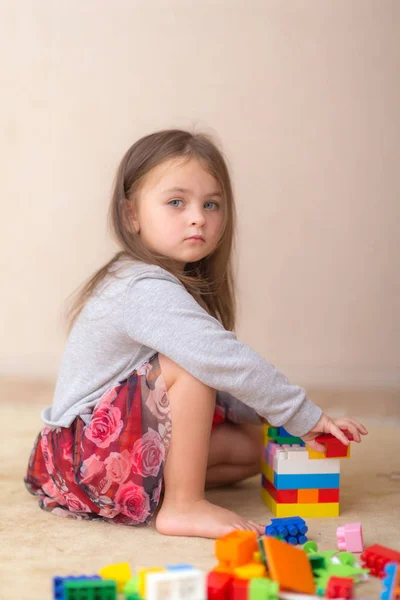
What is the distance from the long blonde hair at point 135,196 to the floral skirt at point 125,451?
0.19m

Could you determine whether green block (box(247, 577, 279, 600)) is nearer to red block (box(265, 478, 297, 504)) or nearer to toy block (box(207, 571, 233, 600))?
toy block (box(207, 571, 233, 600))

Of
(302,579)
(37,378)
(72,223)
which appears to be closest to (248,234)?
(72,223)

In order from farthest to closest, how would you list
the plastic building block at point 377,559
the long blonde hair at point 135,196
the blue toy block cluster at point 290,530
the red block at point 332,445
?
Answer: the long blonde hair at point 135,196
the red block at point 332,445
the blue toy block cluster at point 290,530
the plastic building block at point 377,559

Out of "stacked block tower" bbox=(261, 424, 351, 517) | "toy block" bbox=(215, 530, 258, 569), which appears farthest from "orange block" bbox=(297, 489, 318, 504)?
"toy block" bbox=(215, 530, 258, 569)

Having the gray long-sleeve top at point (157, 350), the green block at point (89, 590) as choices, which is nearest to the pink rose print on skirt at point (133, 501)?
the gray long-sleeve top at point (157, 350)

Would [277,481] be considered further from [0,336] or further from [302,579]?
[0,336]

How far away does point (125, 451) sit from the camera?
1.15m

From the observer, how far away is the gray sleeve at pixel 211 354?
3.66 feet

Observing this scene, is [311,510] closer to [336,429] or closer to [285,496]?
[285,496]

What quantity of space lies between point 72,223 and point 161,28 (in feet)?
1.89

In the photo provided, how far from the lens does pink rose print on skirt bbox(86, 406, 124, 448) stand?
1153 millimetres

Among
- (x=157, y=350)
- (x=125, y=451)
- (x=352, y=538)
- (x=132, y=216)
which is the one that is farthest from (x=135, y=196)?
(x=352, y=538)

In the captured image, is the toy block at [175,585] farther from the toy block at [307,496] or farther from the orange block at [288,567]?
the toy block at [307,496]

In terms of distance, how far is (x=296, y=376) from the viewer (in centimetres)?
221
